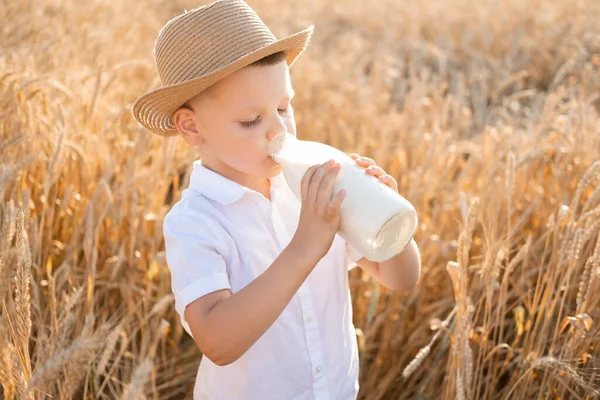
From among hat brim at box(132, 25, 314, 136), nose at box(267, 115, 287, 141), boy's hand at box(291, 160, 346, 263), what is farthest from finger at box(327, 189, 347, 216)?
hat brim at box(132, 25, 314, 136)

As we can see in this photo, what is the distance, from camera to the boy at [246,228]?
4.17ft

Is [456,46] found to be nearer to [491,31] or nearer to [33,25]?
[491,31]

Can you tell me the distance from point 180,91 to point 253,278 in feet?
1.37

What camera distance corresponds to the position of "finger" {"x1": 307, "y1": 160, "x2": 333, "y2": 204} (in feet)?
4.14

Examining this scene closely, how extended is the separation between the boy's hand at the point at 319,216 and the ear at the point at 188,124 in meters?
0.35

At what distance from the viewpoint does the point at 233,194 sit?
1436 mm

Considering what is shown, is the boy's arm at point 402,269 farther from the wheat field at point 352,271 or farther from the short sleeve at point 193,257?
the short sleeve at point 193,257

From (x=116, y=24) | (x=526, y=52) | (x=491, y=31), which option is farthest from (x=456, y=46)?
(x=116, y=24)

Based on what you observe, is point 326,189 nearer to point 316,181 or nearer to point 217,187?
point 316,181

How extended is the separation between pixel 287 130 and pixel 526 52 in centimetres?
428

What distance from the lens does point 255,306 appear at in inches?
49.4

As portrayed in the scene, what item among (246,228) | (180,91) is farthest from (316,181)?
(180,91)

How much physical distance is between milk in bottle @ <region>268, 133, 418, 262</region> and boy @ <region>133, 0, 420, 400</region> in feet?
0.12

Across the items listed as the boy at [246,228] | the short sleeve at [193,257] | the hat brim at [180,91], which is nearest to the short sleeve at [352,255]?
the boy at [246,228]
